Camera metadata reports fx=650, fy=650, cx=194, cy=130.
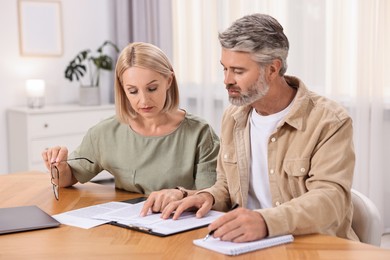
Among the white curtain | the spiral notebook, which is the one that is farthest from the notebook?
the white curtain

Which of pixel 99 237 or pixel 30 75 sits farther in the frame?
pixel 30 75

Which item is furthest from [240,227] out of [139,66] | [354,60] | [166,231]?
[354,60]

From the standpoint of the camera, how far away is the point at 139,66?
2.24m

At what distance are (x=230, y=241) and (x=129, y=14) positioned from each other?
175 inches

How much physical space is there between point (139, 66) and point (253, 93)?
464 mm

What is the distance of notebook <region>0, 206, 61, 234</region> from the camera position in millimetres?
1851

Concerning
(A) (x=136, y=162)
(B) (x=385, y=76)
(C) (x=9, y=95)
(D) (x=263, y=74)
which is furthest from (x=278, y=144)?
(C) (x=9, y=95)

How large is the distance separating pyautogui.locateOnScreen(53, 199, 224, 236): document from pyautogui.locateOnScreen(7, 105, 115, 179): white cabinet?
10.4 ft

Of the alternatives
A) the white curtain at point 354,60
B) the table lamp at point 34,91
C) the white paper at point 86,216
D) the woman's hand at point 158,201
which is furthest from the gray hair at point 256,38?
the table lamp at point 34,91

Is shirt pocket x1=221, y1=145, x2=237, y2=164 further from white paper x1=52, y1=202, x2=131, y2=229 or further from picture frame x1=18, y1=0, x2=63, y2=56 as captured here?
picture frame x1=18, y1=0, x2=63, y2=56

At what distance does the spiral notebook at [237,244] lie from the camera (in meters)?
1.56

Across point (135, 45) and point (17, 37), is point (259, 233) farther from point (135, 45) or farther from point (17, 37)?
point (17, 37)

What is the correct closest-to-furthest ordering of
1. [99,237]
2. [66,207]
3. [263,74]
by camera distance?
[99,237], [263,74], [66,207]

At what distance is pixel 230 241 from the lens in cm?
162
